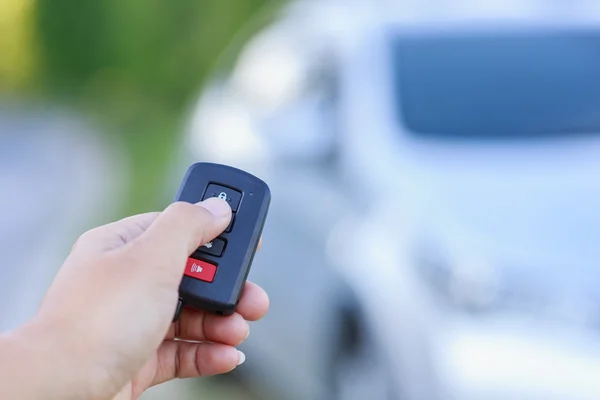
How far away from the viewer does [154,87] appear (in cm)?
1770

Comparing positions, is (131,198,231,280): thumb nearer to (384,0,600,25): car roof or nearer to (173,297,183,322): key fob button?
(173,297,183,322): key fob button

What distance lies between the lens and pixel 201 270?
1577 millimetres

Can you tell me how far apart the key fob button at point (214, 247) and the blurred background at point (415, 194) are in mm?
1308

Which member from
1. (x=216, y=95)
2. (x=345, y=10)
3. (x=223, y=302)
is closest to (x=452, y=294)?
(x=223, y=302)

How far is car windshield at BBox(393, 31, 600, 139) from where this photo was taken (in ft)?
12.0

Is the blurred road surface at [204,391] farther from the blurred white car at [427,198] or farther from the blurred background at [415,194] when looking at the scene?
the blurred white car at [427,198]

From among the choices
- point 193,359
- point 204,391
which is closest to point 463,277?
point 193,359

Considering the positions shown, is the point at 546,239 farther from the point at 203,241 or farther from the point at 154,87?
the point at 154,87

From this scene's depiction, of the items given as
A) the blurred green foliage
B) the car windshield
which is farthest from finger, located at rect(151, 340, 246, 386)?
the blurred green foliage

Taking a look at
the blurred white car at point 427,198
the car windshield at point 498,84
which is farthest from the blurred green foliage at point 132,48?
the car windshield at point 498,84

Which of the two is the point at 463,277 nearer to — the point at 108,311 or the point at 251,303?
the point at 251,303

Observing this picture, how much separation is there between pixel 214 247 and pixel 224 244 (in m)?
0.02

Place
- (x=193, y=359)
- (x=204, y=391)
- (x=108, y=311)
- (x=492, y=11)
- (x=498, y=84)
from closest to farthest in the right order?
(x=108, y=311) < (x=193, y=359) < (x=498, y=84) < (x=492, y=11) < (x=204, y=391)

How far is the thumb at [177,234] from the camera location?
1.41 m
